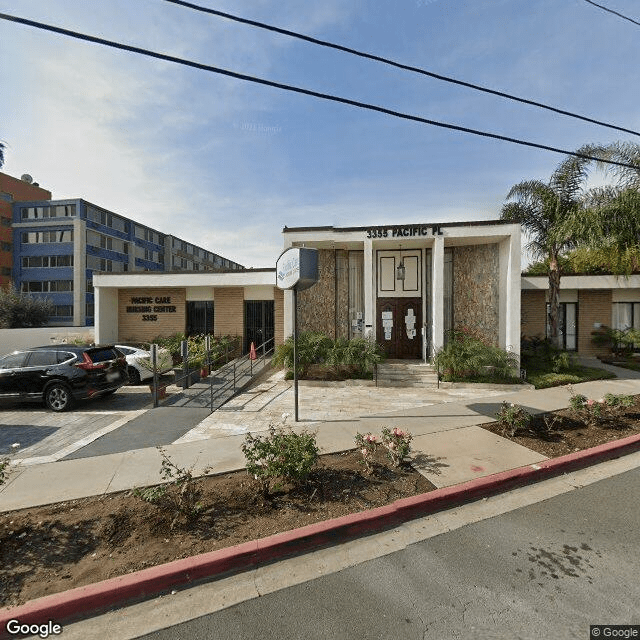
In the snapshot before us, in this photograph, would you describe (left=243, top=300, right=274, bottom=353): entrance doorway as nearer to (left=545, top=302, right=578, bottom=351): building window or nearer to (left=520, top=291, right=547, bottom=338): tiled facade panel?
(left=520, top=291, right=547, bottom=338): tiled facade panel

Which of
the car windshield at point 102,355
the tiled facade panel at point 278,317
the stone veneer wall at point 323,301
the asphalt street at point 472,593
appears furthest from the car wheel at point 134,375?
the asphalt street at point 472,593

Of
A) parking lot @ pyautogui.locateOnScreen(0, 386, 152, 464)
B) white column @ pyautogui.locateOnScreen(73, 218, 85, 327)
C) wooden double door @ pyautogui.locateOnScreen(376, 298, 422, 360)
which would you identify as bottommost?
parking lot @ pyautogui.locateOnScreen(0, 386, 152, 464)

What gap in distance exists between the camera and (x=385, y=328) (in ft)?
45.1

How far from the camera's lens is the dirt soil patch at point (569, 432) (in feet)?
19.1

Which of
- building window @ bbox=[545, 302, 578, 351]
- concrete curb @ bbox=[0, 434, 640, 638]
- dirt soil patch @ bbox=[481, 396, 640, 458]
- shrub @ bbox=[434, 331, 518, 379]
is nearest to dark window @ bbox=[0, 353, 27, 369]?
concrete curb @ bbox=[0, 434, 640, 638]

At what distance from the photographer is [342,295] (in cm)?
1348

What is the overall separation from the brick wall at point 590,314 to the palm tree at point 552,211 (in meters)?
4.70

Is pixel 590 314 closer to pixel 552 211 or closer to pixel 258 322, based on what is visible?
pixel 552 211

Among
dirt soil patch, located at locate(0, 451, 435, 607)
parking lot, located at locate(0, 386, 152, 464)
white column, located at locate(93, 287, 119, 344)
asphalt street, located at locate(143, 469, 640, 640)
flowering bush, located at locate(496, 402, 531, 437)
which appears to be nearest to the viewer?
asphalt street, located at locate(143, 469, 640, 640)

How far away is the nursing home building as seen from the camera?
11.8m

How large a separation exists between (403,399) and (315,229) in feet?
23.0

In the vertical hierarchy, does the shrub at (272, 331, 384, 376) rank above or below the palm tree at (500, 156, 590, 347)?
below

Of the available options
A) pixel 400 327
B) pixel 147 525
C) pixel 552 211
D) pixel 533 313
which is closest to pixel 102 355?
pixel 147 525

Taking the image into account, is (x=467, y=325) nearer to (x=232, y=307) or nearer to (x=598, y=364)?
(x=598, y=364)
